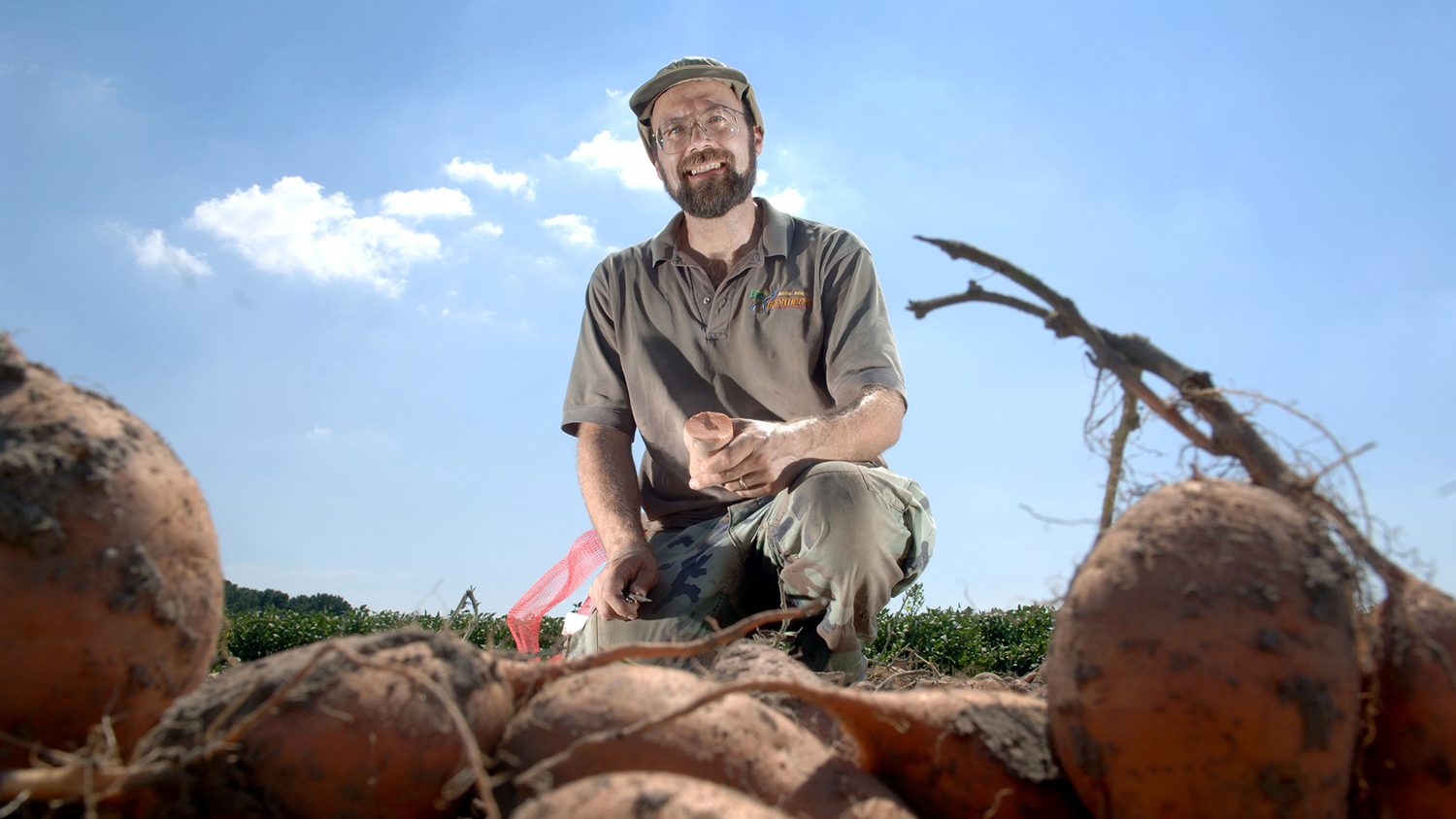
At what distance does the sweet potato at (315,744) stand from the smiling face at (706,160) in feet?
10.1

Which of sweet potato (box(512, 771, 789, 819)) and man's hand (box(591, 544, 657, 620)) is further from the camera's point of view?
man's hand (box(591, 544, 657, 620))

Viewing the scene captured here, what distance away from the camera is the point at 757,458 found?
3184 millimetres

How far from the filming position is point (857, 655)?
10.9 ft

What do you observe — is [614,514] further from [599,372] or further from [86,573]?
[86,573]

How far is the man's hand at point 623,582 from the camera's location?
3.45m

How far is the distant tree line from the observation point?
8.68 meters

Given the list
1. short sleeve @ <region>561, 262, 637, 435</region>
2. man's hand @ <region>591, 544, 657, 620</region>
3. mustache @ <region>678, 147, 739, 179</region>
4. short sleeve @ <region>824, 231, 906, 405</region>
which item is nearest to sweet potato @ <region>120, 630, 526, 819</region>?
man's hand @ <region>591, 544, 657, 620</region>

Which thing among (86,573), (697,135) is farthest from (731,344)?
(86,573)

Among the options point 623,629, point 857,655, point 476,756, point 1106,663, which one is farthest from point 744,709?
point 623,629

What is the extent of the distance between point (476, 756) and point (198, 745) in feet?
1.40

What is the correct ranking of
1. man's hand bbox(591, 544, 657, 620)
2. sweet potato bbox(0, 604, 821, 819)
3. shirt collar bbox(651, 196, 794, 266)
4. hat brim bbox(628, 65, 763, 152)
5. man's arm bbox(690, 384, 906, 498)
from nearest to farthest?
sweet potato bbox(0, 604, 821, 819), man's arm bbox(690, 384, 906, 498), man's hand bbox(591, 544, 657, 620), shirt collar bbox(651, 196, 794, 266), hat brim bbox(628, 65, 763, 152)

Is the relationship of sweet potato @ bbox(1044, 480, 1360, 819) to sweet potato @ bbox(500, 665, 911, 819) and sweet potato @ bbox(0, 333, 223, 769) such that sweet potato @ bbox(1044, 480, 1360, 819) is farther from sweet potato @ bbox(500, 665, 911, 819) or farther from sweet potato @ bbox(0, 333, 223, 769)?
sweet potato @ bbox(0, 333, 223, 769)

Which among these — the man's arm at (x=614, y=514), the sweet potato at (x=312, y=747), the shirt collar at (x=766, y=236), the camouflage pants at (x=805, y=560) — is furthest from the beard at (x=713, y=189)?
the sweet potato at (x=312, y=747)

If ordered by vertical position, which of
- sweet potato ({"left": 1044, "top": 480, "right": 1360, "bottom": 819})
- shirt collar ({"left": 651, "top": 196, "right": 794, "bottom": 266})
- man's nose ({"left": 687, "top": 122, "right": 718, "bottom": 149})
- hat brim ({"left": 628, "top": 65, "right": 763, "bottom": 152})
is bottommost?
sweet potato ({"left": 1044, "top": 480, "right": 1360, "bottom": 819})
